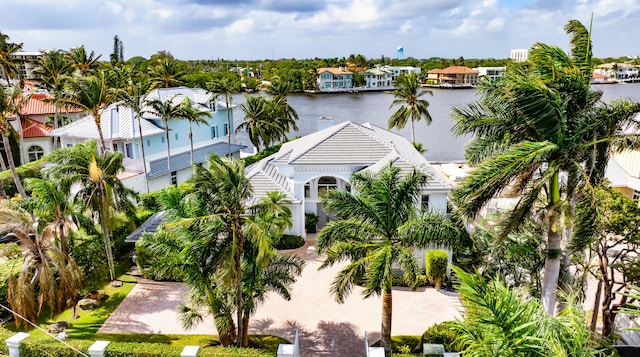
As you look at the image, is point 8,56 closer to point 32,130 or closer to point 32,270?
point 32,130

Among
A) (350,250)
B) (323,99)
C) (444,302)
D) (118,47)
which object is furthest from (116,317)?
(118,47)

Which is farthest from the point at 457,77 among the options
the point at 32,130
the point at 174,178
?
the point at 32,130

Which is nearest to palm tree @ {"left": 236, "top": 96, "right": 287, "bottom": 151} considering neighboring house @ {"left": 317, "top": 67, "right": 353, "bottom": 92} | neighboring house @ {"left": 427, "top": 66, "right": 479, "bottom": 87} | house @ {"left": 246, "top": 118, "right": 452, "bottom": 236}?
house @ {"left": 246, "top": 118, "right": 452, "bottom": 236}

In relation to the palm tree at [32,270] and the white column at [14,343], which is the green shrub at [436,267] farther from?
the white column at [14,343]

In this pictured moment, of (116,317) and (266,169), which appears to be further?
(266,169)

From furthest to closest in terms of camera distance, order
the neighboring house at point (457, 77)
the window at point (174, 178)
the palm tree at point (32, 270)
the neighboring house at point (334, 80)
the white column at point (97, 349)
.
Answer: the neighboring house at point (457, 77) < the neighboring house at point (334, 80) < the window at point (174, 178) < the palm tree at point (32, 270) < the white column at point (97, 349)

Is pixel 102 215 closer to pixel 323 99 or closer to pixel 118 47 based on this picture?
pixel 323 99

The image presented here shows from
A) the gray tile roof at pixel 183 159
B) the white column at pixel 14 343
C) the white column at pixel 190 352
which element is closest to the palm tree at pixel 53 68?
the gray tile roof at pixel 183 159
